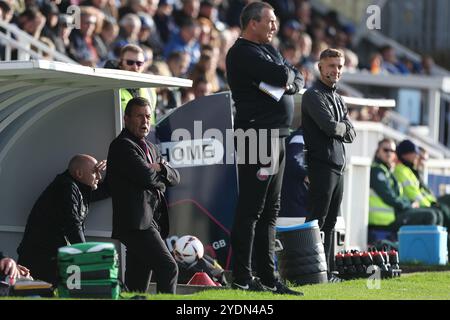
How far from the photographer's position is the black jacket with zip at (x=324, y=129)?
11.9 m

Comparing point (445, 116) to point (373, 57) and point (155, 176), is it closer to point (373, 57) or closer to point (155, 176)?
point (373, 57)

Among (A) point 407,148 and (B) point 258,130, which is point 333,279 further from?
(A) point 407,148

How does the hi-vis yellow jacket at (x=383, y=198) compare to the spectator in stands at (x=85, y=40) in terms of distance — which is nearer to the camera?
the hi-vis yellow jacket at (x=383, y=198)

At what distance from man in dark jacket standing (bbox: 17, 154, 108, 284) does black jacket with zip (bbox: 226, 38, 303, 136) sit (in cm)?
160

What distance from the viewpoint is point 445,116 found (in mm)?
25391

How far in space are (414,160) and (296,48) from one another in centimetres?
661

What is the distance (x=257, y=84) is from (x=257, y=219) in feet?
3.56

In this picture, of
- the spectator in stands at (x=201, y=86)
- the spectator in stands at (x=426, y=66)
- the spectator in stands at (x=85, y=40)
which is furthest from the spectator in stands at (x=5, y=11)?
the spectator in stands at (x=426, y=66)

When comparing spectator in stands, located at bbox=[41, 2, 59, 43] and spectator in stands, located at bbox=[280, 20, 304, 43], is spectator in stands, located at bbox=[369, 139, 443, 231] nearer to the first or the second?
spectator in stands, located at bbox=[41, 2, 59, 43]

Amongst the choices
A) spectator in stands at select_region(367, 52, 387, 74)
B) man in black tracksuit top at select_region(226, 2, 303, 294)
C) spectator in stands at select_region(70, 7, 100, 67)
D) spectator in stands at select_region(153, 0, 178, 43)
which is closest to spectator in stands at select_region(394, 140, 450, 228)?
spectator in stands at select_region(70, 7, 100, 67)

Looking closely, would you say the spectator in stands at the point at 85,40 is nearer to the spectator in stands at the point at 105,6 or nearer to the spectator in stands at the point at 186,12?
the spectator in stands at the point at 105,6

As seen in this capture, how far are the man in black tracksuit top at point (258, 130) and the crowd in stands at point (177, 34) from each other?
15.1 feet
